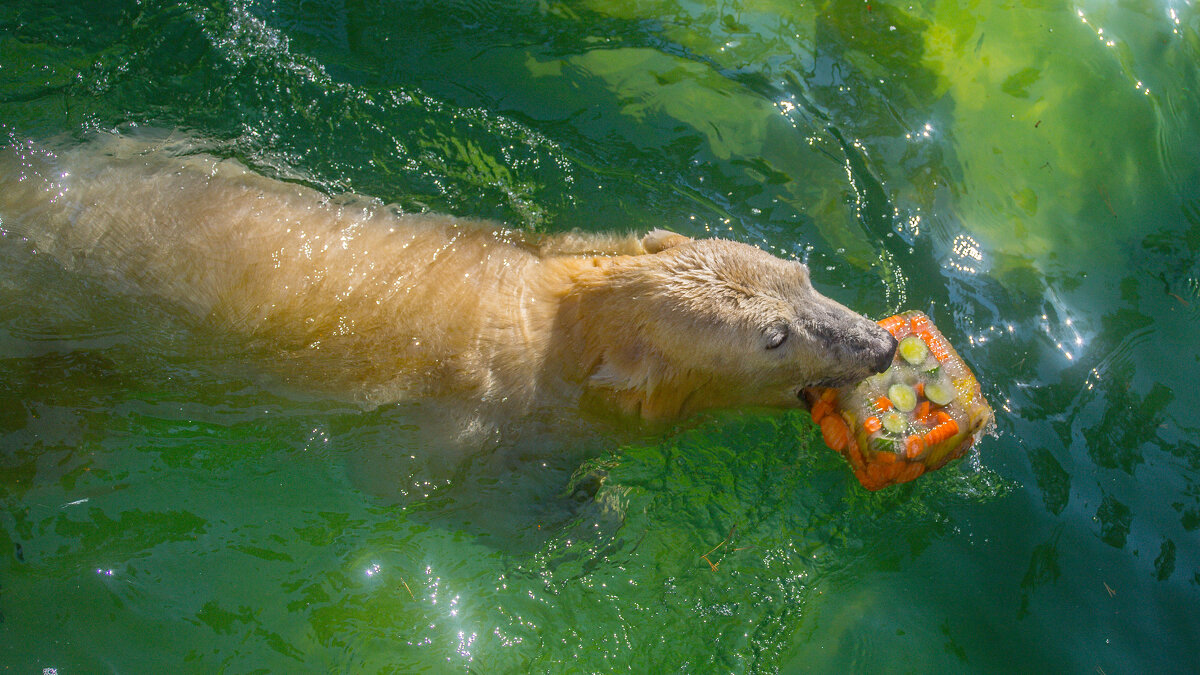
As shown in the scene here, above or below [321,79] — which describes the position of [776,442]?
below

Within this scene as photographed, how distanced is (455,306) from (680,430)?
1676 millimetres

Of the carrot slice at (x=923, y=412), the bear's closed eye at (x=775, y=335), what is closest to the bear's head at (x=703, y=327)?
the bear's closed eye at (x=775, y=335)

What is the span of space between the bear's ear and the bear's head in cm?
10

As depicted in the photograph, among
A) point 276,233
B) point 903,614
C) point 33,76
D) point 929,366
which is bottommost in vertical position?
point 903,614

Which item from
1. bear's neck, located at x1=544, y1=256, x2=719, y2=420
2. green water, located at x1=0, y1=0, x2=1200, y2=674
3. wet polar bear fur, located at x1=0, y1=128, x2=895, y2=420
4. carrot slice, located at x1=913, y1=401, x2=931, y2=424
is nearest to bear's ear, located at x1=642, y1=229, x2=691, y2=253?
wet polar bear fur, located at x1=0, y1=128, x2=895, y2=420

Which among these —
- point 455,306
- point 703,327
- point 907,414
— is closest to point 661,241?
point 703,327

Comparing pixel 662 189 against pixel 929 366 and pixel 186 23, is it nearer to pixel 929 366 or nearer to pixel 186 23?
pixel 929 366

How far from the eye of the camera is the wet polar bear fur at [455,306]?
418cm

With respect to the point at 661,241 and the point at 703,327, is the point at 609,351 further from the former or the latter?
the point at 661,241

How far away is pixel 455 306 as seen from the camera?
14.8ft

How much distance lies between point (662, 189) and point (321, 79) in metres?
2.97

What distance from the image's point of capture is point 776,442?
5.01m

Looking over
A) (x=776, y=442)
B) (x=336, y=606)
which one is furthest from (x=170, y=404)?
(x=776, y=442)

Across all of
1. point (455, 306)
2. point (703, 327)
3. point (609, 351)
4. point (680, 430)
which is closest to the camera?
point (703, 327)
